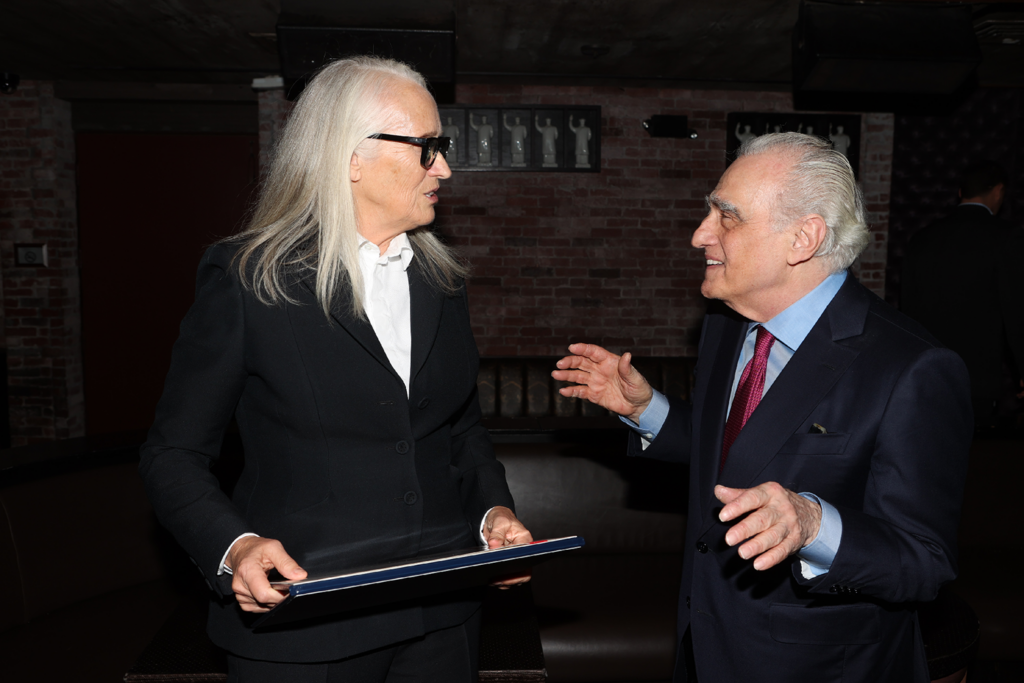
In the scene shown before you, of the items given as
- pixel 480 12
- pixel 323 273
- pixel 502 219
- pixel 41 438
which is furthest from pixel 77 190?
pixel 323 273

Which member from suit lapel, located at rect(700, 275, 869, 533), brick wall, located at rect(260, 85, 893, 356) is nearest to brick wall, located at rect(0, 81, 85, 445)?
brick wall, located at rect(260, 85, 893, 356)

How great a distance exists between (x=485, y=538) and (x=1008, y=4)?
14.4 ft

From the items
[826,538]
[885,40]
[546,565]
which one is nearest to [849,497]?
[826,538]

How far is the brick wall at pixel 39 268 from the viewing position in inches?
234

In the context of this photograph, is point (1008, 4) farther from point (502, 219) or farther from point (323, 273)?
point (323, 273)

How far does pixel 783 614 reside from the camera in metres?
1.43

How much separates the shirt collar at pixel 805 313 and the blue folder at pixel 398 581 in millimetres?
705

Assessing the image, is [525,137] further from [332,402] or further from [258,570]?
[258,570]

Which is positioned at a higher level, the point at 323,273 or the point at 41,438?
the point at 323,273

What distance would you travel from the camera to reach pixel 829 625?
1409mm

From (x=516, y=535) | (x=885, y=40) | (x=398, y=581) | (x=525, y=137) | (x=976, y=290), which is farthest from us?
(x=525, y=137)

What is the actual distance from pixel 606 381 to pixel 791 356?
46 centimetres

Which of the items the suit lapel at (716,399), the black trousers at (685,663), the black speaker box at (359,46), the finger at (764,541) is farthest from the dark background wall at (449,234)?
the finger at (764,541)

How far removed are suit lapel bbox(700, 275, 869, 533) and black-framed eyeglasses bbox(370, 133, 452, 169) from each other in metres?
0.82
